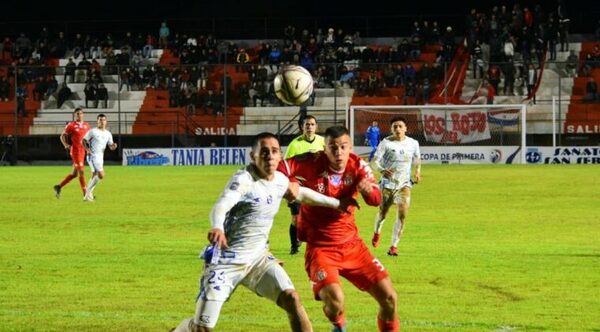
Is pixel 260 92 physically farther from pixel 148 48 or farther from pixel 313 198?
pixel 313 198

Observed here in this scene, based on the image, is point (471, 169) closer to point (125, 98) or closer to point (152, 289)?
point (125, 98)

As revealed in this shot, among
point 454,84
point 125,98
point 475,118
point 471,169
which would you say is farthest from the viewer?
point 125,98

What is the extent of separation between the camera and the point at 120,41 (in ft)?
210

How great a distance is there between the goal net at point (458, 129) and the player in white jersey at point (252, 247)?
133ft

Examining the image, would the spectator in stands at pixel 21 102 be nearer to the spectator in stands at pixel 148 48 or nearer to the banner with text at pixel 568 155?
the spectator in stands at pixel 148 48

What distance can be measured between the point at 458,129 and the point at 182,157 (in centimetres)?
1316

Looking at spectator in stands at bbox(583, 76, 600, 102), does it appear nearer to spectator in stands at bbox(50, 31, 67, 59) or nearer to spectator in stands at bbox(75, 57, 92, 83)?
spectator in stands at bbox(75, 57, 92, 83)

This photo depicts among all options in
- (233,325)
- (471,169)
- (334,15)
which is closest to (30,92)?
(334,15)

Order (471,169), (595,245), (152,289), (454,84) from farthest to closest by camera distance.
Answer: (454,84), (471,169), (595,245), (152,289)

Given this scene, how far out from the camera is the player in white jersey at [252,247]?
8.37m

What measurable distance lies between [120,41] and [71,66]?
7909mm

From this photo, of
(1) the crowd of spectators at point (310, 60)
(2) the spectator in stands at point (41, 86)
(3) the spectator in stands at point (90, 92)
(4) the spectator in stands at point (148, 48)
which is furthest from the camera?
(4) the spectator in stands at point (148, 48)

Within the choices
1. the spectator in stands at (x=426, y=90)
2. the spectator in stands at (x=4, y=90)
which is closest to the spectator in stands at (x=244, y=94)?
the spectator in stands at (x=426, y=90)

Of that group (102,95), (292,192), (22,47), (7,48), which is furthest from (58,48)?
(292,192)
